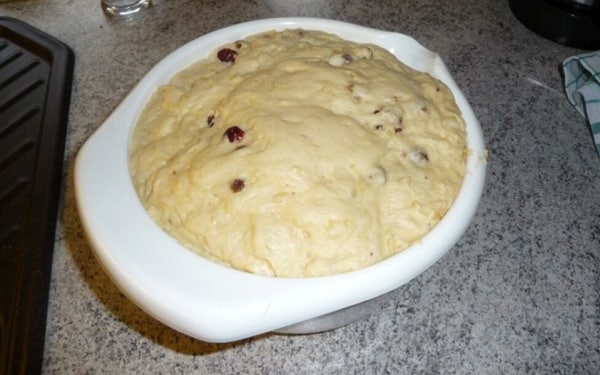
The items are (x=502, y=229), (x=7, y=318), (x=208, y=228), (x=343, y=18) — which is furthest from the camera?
(x=343, y=18)

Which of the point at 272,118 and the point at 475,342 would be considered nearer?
the point at 272,118

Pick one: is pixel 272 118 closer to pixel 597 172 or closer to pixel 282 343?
pixel 282 343

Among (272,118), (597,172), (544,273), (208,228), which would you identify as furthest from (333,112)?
(597,172)

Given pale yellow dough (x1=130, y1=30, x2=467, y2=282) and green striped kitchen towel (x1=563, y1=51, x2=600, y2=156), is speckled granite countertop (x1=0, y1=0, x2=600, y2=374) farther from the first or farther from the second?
pale yellow dough (x1=130, y1=30, x2=467, y2=282)

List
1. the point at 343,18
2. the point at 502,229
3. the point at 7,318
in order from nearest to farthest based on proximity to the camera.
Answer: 1. the point at 7,318
2. the point at 502,229
3. the point at 343,18

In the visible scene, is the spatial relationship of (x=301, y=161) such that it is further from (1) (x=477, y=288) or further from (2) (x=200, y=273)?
(1) (x=477, y=288)
